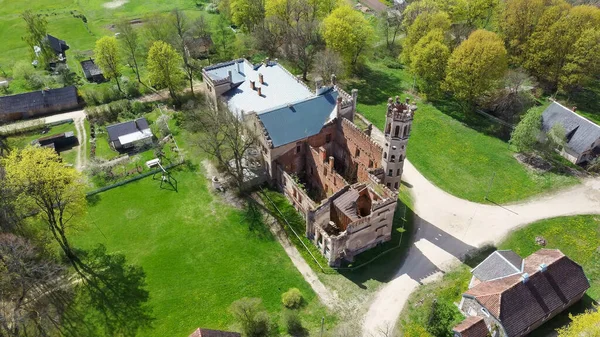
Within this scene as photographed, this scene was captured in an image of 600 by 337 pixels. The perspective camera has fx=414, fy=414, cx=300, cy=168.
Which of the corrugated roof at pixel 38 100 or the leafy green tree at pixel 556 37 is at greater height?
the leafy green tree at pixel 556 37

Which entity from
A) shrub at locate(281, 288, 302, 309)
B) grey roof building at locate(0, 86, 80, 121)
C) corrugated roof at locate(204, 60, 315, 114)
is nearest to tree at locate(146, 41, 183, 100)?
corrugated roof at locate(204, 60, 315, 114)

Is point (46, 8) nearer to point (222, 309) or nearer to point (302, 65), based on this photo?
point (302, 65)

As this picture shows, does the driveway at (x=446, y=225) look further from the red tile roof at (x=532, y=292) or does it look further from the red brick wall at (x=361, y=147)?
the red brick wall at (x=361, y=147)

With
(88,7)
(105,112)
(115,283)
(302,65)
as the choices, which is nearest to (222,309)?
(115,283)

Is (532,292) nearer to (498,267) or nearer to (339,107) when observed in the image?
(498,267)

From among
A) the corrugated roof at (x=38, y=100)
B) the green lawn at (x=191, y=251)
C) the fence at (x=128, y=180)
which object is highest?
the corrugated roof at (x=38, y=100)

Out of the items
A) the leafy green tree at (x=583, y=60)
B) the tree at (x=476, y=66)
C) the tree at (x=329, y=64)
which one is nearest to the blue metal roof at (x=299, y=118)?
the tree at (x=329, y=64)
